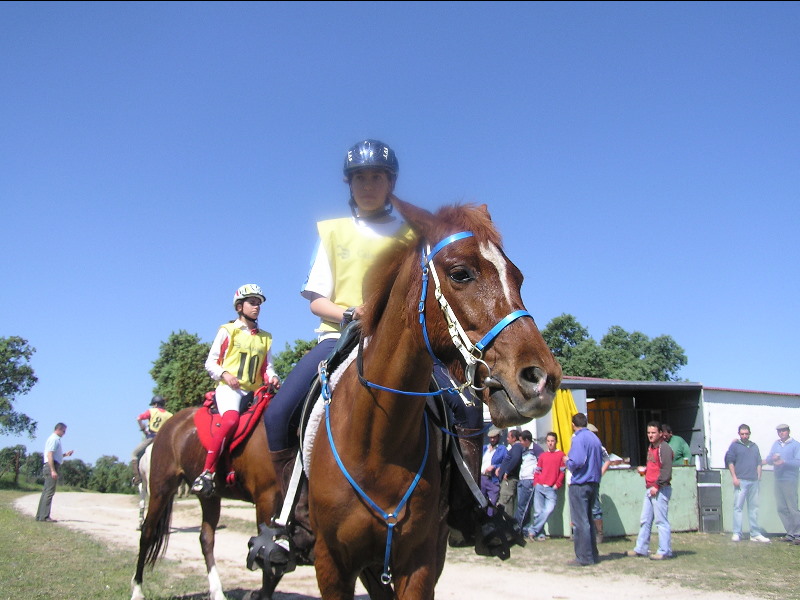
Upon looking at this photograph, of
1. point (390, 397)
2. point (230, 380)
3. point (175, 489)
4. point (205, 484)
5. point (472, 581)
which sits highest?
point (230, 380)

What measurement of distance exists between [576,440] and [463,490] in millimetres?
8609

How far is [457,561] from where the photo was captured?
11352 millimetres

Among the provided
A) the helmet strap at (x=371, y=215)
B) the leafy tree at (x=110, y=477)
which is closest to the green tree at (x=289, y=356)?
the leafy tree at (x=110, y=477)

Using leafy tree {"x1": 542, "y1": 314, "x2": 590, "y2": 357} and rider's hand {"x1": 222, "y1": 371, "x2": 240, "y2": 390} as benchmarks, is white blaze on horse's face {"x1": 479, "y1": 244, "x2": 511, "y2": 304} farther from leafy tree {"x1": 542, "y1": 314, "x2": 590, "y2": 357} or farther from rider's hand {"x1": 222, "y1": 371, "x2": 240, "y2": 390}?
leafy tree {"x1": 542, "y1": 314, "x2": 590, "y2": 357}

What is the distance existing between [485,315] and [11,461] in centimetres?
4057

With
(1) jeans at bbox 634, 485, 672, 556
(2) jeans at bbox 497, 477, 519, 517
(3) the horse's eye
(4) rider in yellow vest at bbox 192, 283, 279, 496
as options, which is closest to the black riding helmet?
(3) the horse's eye

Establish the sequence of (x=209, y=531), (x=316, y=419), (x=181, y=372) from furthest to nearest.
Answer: (x=181, y=372) → (x=209, y=531) → (x=316, y=419)

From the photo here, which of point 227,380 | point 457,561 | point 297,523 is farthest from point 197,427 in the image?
point 457,561

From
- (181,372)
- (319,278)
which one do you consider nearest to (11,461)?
(181,372)

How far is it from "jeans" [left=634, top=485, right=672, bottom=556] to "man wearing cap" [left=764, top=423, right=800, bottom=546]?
3016mm

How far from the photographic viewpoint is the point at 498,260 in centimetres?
301

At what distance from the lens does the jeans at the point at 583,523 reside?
434 inches

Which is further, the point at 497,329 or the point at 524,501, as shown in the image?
the point at 524,501

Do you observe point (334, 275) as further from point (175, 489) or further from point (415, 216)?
point (175, 489)
